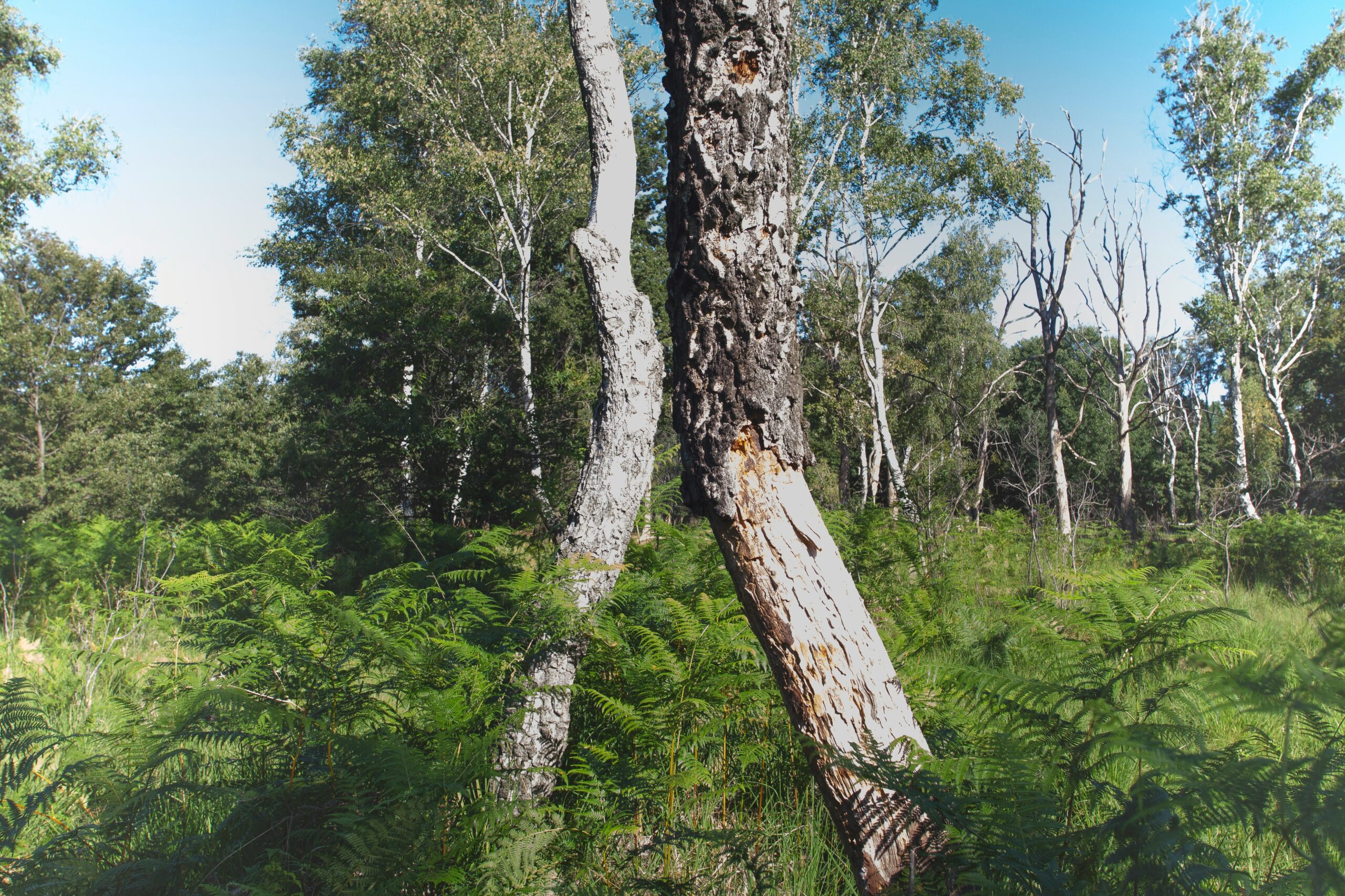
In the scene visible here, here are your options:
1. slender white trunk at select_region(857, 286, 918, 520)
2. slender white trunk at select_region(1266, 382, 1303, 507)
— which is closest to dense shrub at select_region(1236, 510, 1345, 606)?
slender white trunk at select_region(857, 286, 918, 520)

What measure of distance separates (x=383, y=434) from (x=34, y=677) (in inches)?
317

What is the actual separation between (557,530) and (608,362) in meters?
2.92

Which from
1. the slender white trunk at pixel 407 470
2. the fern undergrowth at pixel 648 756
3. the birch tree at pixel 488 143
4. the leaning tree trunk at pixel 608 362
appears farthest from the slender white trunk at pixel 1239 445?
the slender white trunk at pixel 407 470

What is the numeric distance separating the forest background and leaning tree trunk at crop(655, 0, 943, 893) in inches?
15.0

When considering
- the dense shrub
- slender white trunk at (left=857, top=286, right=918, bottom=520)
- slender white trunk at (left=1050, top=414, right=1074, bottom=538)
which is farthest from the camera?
slender white trunk at (left=1050, top=414, right=1074, bottom=538)

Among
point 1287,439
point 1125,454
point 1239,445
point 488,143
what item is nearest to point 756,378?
point 1125,454

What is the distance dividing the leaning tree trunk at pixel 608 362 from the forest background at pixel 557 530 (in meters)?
0.24

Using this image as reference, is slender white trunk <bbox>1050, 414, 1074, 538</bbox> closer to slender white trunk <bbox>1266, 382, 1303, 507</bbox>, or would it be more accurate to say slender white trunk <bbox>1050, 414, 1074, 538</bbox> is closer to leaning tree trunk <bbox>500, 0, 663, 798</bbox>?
leaning tree trunk <bbox>500, 0, 663, 798</bbox>

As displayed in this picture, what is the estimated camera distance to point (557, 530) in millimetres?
6355

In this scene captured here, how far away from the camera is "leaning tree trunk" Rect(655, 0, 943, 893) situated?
2.04 m

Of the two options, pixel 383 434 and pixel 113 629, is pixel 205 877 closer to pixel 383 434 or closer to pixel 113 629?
pixel 113 629

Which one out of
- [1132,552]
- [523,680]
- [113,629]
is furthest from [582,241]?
[1132,552]

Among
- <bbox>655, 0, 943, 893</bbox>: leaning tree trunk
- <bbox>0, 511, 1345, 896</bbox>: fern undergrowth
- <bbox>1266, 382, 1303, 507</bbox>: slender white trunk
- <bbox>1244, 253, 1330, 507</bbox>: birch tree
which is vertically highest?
<bbox>1244, 253, 1330, 507</bbox>: birch tree

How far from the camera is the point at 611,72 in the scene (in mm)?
4086
